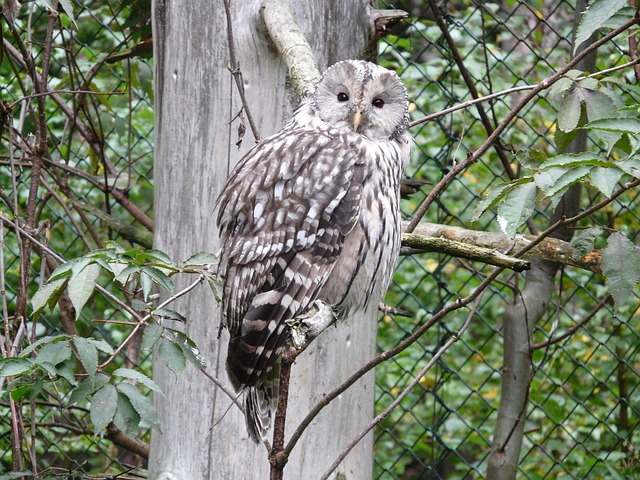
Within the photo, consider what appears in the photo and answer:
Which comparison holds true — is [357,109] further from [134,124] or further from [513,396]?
[134,124]

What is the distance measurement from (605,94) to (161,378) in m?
1.27

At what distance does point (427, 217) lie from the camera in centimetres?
444

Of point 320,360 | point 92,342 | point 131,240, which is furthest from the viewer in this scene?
point 131,240

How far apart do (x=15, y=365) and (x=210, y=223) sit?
2.07 feet

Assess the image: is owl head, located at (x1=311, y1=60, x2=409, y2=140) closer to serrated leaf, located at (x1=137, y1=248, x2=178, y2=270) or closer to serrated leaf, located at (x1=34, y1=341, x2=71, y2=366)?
serrated leaf, located at (x1=137, y1=248, x2=178, y2=270)

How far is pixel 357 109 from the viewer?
2.31 m

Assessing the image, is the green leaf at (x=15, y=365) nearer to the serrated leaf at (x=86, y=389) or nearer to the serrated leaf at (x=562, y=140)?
the serrated leaf at (x=86, y=389)

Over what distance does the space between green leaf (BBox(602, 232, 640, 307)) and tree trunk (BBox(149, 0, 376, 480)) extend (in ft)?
2.33

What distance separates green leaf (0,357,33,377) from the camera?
1707 mm

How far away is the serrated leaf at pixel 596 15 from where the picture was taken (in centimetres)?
162

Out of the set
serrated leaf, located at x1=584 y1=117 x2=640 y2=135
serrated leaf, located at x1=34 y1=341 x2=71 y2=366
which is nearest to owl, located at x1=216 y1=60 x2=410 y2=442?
serrated leaf, located at x1=34 y1=341 x2=71 y2=366

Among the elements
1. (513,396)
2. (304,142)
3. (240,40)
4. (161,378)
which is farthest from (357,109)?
(513,396)

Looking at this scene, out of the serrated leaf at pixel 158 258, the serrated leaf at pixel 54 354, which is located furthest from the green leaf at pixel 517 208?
the serrated leaf at pixel 54 354

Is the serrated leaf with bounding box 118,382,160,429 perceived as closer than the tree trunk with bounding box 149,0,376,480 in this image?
Yes
